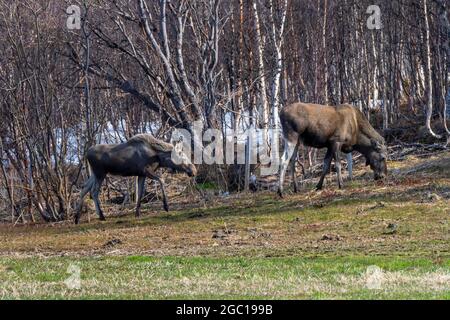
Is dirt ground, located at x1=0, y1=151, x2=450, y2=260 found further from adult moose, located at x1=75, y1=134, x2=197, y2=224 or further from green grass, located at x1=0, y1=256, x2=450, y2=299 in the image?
green grass, located at x1=0, y1=256, x2=450, y2=299

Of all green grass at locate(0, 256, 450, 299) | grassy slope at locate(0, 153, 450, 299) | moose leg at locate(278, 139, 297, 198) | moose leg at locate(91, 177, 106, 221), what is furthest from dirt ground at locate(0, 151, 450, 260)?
green grass at locate(0, 256, 450, 299)

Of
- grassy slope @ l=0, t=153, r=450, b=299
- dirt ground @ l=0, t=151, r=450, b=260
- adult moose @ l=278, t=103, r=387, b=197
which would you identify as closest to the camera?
grassy slope @ l=0, t=153, r=450, b=299

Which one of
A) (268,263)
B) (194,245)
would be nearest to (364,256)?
(268,263)

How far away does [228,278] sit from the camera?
516 inches

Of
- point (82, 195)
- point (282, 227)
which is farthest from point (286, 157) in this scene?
point (82, 195)

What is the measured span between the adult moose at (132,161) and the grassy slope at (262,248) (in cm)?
82

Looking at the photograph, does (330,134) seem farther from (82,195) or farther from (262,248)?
(262,248)

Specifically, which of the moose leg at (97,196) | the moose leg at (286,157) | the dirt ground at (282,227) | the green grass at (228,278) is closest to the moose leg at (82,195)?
the moose leg at (97,196)

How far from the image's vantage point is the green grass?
11.4 m

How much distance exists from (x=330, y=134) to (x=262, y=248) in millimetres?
6881

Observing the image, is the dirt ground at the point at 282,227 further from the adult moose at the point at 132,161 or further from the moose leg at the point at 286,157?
the adult moose at the point at 132,161

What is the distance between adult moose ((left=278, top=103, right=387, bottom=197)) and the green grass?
751cm

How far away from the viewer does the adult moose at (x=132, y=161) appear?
22.7m

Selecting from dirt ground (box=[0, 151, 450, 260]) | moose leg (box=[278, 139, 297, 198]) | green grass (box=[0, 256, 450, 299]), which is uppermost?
moose leg (box=[278, 139, 297, 198])
